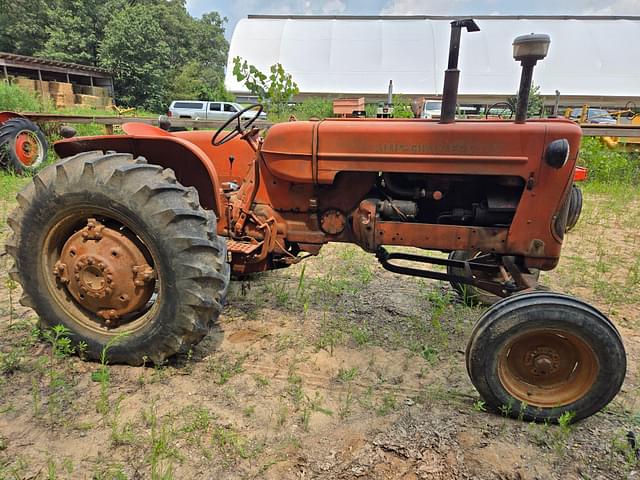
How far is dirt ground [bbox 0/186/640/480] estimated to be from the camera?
1756 millimetres

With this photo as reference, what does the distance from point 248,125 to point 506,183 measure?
1897 millimetres

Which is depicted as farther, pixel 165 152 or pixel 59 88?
pixel 59 88

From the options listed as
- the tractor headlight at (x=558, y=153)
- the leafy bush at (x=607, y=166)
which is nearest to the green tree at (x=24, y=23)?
the leafy bush at (x=607, y=166)

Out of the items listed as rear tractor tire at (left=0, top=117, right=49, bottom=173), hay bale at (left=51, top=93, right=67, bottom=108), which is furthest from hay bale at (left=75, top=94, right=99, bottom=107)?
rear tractor tire at (left=0, top=117, right=49, bottom=173)

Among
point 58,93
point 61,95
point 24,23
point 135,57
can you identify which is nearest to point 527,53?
A: point 61,95

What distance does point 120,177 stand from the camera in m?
2.21

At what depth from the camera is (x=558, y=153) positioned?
7.04 feet

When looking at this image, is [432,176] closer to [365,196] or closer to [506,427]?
[365,196]

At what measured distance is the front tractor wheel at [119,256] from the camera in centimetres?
220

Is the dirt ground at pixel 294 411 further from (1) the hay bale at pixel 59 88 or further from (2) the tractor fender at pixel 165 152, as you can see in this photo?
(1) the hay bale at pixel 59 88

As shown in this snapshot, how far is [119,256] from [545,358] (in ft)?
7.24

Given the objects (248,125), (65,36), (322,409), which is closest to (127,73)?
(65,36)

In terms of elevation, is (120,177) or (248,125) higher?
(248,125)

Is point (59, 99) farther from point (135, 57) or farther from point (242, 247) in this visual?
point (242, 247)
